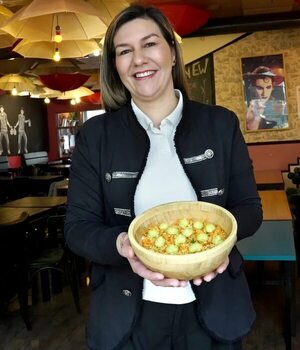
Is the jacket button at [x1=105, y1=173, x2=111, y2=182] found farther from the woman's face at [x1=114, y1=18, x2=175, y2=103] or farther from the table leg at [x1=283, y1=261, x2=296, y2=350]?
the table leg at [x1=283, y1=261, x2=296, y2=350]

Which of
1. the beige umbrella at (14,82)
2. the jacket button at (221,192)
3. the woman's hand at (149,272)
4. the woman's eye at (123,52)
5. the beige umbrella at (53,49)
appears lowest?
the woman's hand at (149,272)

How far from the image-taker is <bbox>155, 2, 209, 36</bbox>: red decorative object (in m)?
4.60

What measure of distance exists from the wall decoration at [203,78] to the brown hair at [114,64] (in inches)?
228

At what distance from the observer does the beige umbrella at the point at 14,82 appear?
756cm

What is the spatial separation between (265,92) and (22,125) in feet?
27.0

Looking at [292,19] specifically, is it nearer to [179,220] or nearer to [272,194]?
[272,194]

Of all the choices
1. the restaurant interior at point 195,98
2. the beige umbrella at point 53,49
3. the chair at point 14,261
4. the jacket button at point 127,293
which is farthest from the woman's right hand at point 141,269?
the beige umbrella at point 53,49

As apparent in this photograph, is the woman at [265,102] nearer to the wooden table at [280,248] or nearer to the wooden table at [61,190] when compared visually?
the wooden table at [61,190]

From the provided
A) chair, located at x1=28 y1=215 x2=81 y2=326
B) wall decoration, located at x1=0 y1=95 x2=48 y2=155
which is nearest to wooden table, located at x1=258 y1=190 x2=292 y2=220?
chair, located at x1=28 y1=215 x2=81 y2=326

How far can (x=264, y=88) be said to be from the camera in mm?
6973

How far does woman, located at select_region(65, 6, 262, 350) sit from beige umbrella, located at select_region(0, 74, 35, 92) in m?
6.79

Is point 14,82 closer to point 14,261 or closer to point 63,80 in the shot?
point 63,80

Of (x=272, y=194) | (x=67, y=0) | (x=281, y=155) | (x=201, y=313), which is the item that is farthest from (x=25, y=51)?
(x=281, y=155)

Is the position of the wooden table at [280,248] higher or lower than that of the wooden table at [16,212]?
lower
